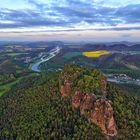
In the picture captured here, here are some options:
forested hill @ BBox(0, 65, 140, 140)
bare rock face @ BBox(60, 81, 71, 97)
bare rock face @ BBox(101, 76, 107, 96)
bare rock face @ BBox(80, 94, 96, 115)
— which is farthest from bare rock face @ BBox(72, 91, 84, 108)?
bare rock face @ BBox(101, 76, 107, 96)

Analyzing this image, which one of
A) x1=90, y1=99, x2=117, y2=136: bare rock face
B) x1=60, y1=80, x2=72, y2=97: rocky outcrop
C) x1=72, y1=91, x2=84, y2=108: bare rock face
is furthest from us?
x1=60, y1=80, x2=72, y2=97: rocky outcrop

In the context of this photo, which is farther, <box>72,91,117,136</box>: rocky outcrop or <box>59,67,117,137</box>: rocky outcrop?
<box>59,67,117,137</box>: rocky outcrop

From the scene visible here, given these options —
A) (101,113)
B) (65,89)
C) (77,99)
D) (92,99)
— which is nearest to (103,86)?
(77,99)

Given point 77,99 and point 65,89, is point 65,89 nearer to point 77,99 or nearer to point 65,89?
point 65,89

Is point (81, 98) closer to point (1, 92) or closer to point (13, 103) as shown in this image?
point (13, 103)

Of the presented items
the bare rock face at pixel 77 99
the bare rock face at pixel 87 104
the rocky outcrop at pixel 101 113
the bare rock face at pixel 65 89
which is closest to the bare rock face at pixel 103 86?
the rocky outcrop at pixel 101 113

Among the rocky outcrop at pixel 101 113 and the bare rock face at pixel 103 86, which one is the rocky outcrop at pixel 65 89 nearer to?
the bare rock face at pixel 103 86

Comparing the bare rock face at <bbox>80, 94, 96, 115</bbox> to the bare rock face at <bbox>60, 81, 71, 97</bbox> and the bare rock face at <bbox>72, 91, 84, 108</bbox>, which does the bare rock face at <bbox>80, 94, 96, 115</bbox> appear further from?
the bare rock face at <bbox>60, 81, 71, 97</bbox>
